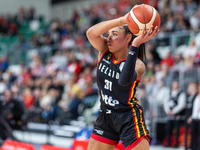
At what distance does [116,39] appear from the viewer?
3.36 m

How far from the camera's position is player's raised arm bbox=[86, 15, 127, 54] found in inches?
122

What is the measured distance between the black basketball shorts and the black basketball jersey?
0.28 ft

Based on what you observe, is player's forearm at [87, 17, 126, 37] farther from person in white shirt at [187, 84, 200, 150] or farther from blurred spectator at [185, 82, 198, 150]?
person in white shirt at [187, 84, 200, 150]

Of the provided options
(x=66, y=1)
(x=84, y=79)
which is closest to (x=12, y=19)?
(x=66, y=1)

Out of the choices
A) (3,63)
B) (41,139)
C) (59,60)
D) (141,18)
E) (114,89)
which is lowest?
(41,139)

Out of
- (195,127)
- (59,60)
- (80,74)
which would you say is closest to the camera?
(195,127)

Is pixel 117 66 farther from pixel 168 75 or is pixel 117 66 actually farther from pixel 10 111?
pixel 10 111

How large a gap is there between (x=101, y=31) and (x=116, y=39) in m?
0.22

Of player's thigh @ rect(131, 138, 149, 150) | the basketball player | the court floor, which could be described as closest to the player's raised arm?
the basketball player

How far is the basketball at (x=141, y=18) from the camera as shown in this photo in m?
2.90

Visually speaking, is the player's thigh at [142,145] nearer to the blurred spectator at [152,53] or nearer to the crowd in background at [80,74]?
the crowd in background at [80,74]

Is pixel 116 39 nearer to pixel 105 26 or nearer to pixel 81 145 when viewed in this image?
pixel 105 26

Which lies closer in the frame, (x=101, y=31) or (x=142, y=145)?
(x=142, y=145)

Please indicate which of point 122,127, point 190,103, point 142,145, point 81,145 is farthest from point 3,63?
point 142,145
